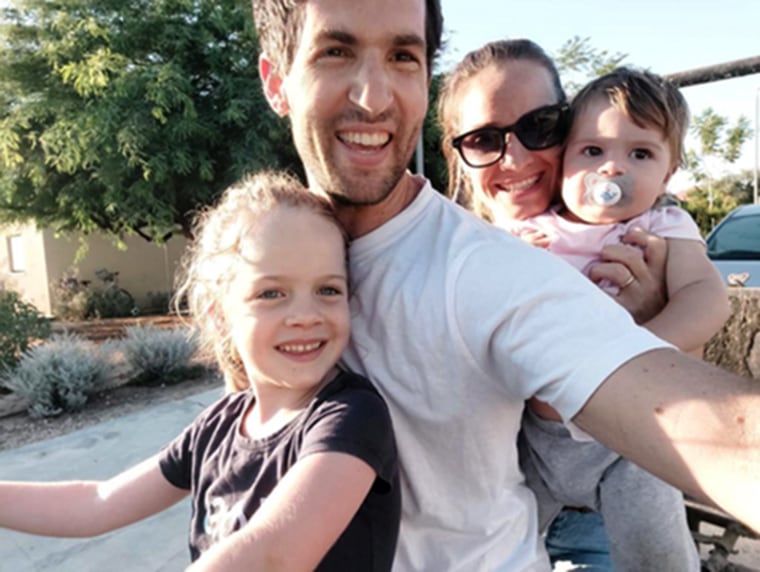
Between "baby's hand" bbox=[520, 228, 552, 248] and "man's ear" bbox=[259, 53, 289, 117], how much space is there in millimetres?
716

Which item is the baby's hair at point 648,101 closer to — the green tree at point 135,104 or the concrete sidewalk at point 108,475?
the concrete sidewalk at point 108,475

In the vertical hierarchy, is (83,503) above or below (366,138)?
below

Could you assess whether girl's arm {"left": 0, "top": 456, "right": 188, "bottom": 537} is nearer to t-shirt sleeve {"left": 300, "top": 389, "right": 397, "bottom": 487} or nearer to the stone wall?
t-shirt sleeve {"left": 300, "top": 389, "right": 397, "bottom": 487}

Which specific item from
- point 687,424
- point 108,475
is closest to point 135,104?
point 108,475

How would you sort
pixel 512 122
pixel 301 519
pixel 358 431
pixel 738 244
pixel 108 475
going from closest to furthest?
pixel 301 519, pixel 358 431, pixel 512 122, pixel 108 475, pixel 738 244

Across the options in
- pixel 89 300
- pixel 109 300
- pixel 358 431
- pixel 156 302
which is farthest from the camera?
pixel 156 302

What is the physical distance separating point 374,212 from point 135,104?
922cm

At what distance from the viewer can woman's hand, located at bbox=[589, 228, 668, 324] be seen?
1.48 m

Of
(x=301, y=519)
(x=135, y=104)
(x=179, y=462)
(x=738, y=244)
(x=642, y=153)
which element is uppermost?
(x=135, y=104)

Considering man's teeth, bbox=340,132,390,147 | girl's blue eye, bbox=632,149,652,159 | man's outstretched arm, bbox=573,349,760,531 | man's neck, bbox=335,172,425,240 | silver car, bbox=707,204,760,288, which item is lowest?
silver car, bbox=707,204,760,288

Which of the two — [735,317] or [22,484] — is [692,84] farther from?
[22,484]

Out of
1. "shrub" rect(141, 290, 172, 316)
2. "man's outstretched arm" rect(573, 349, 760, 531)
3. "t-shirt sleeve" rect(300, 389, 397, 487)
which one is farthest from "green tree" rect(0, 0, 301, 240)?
"man's outstretched arm" rect(573, 349, 760, 531)

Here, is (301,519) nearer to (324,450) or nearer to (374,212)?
(324,450)

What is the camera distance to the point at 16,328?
6977 millimetres
